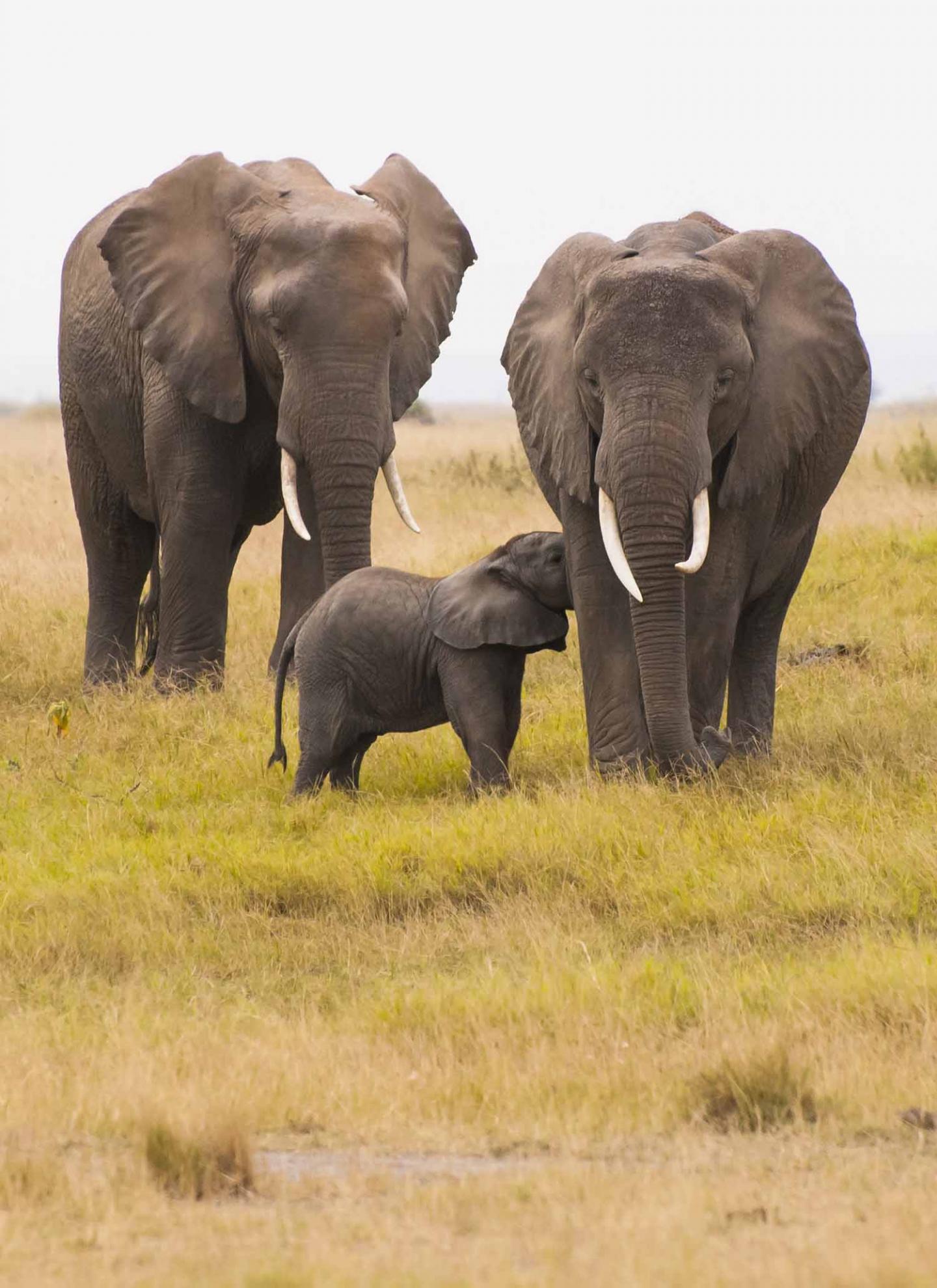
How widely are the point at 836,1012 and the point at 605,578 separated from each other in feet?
9.34

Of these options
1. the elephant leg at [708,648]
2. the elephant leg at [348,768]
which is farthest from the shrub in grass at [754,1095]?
the elephant leg at [348,768]

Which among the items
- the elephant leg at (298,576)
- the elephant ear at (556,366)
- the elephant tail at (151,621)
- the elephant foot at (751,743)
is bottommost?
the elephant tail at (151,621)

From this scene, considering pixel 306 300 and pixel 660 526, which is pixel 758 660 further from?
pixel 306 300

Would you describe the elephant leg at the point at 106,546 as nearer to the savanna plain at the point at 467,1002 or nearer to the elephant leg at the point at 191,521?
the savanna plain at the point at 467,1002

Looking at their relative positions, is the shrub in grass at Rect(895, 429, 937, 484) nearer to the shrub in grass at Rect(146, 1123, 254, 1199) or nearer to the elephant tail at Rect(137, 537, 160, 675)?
the elephant tail at Rect(137, 537, 160, 675)

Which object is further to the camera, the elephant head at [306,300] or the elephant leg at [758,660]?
the elephant head at [306,300]

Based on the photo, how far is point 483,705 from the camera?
8.41 metres

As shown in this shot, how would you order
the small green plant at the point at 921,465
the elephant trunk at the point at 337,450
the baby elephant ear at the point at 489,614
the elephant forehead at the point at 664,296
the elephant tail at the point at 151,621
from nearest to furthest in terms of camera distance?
the elephant forehead at the point at 664,296 < the baby elephant ear at the point at 489,614 < the elephant trunk at the point at 337,450 < the elephant tail at the point at 151,621 < the small green plant at the point at 921,465

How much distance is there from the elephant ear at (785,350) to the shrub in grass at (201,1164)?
423 centimetres

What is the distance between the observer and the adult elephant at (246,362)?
10.1 metres

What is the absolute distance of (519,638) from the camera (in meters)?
8.34

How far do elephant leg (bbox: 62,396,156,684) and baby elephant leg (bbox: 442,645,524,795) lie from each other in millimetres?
4385

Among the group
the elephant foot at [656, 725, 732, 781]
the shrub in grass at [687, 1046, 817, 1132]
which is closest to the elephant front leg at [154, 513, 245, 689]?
the elephant foot at [656, 725, 732, 781]

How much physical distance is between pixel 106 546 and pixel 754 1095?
818 centimetres
